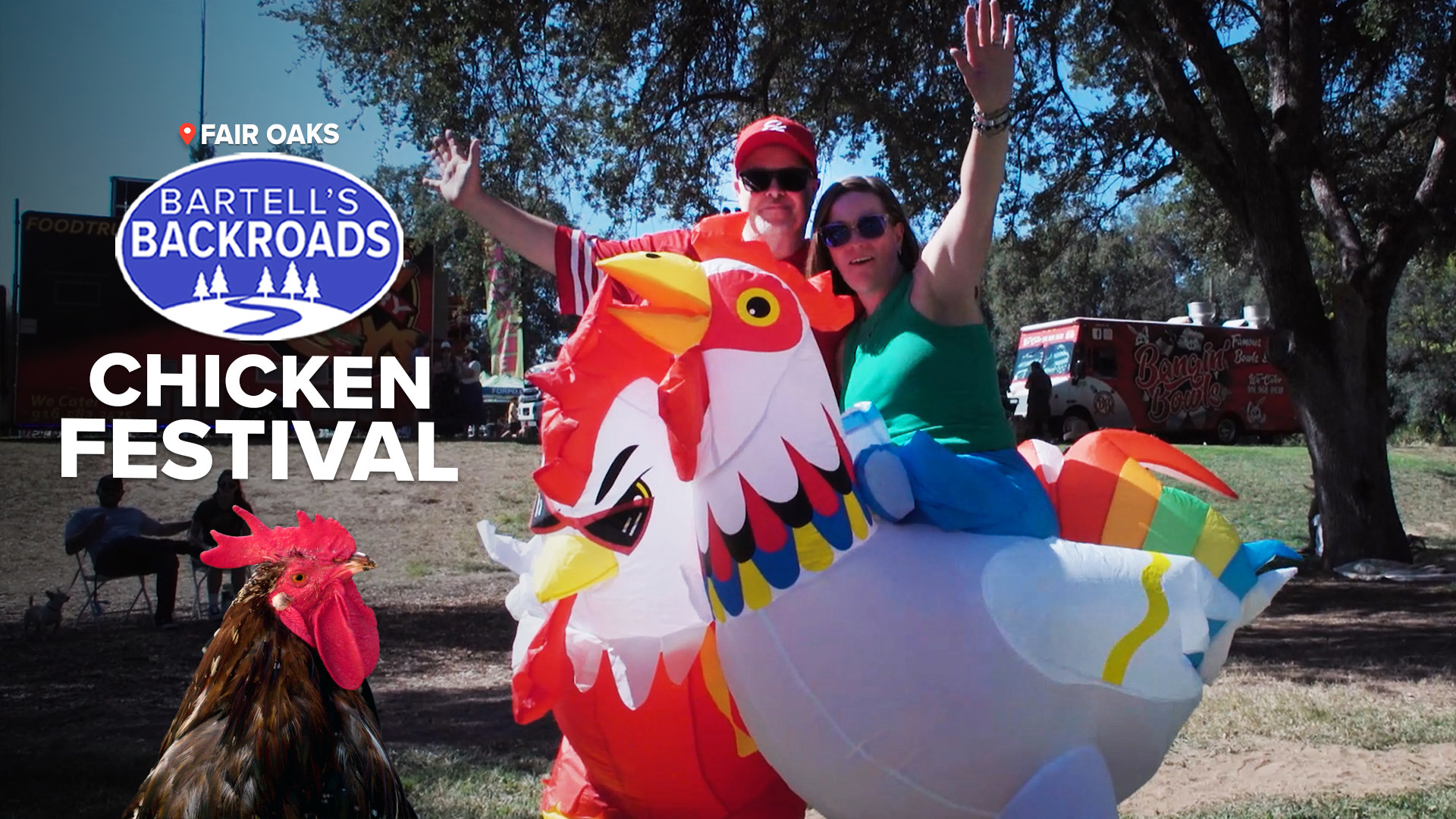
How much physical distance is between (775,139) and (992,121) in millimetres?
749

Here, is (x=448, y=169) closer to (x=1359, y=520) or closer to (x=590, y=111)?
(x=590, y=111)

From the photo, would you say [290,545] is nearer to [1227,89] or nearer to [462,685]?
[462,685]

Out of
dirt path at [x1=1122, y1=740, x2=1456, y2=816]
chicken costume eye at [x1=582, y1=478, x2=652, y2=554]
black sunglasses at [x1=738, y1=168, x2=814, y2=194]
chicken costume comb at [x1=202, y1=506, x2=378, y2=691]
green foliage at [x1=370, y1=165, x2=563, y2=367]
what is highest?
green foliage at [x1=370, y1=165, x2=563, y2=367]

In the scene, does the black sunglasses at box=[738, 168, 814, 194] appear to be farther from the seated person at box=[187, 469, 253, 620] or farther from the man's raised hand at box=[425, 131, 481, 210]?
the seated person at box=[187, 469, 253, 620]

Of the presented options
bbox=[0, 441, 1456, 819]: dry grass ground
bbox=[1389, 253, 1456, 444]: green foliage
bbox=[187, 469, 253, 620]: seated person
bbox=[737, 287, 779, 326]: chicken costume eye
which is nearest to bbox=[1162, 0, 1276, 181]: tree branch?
bbox=[0, 441, 1456, 819]: dry grass ground

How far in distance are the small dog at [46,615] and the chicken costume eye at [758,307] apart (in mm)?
7847

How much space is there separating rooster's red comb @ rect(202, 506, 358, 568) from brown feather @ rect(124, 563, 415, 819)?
0.15ft

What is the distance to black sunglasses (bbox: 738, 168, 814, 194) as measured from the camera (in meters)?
2.96

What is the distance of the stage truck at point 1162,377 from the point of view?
23.0m

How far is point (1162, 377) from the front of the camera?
25.2 meters

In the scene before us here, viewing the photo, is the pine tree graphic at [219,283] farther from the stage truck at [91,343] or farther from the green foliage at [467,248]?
the stage truck at [91,343]

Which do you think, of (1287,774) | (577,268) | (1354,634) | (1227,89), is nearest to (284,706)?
(577,268)

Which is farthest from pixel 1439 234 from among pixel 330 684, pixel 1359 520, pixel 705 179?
pixel 330 684

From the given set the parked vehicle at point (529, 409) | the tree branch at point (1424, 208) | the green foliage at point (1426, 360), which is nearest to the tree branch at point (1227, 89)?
the tree branch at point (1424, 208)
